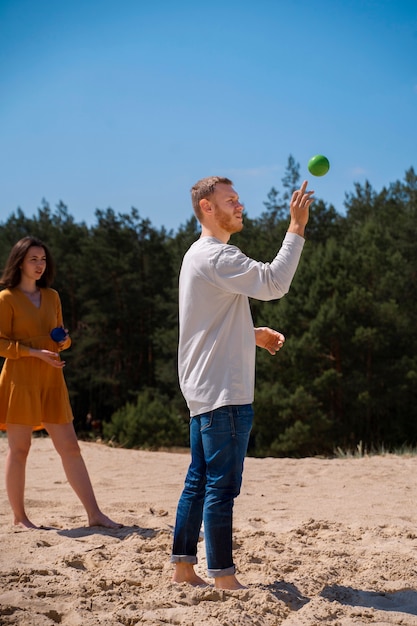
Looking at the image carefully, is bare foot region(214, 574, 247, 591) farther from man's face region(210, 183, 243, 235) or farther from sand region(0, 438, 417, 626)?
man's face region(210, 183, 243, 235)

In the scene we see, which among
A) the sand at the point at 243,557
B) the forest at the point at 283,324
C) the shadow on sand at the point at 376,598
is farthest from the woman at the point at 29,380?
the forest at the point at 283,324

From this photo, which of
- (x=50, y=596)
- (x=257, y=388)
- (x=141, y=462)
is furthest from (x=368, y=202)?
(x=50, y=596)

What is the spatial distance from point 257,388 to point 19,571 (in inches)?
901

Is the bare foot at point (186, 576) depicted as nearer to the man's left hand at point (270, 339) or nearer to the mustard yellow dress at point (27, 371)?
the man's left hand at point (270, 339)

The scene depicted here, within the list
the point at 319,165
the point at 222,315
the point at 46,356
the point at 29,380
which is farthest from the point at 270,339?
the point at 29,380

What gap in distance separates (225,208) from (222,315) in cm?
55

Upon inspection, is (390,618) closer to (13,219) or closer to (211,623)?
(211,623)

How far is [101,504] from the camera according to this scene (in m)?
5.91

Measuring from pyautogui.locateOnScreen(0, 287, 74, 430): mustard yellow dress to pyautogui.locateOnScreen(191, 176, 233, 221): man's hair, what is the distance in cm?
179

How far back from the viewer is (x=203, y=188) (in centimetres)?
355

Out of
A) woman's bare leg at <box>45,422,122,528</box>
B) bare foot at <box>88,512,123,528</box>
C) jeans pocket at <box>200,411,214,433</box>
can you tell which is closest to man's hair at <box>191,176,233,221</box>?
jeans pocket at <box>200,411,214,433</box>

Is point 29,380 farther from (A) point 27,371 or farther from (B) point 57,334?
(B) point 57,334

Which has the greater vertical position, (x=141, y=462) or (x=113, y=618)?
(x=141, y=462)

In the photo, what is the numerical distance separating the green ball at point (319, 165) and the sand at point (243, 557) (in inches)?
89.7
